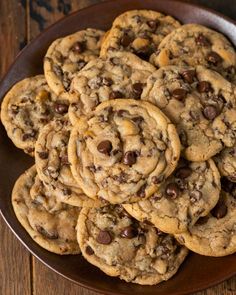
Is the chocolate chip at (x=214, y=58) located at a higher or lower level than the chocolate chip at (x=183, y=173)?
higher

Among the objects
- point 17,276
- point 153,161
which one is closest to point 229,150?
point 153,161

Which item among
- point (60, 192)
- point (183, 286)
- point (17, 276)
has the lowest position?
point (17, 276)

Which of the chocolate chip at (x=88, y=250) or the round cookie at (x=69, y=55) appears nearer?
the chocolate chip at (x=88, y=250)

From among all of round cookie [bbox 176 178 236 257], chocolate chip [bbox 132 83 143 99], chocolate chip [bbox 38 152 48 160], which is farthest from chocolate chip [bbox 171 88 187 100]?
chocolate chip [bbox 38 152 48 160]

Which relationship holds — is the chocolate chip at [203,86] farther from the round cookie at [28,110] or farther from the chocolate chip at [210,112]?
the round cookie at [28,110]

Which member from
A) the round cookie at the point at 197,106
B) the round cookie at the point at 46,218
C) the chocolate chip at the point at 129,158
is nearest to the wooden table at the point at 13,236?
the round cookie at the point at 46,218

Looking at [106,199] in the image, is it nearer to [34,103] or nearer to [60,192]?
[60,192]

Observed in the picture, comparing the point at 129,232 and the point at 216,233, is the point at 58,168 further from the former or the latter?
the point at 216,233

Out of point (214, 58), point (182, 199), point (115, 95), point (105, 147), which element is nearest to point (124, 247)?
point (182, 199)
